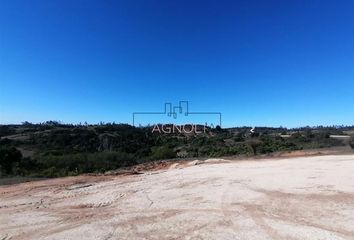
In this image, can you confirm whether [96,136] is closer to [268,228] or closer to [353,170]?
[353,170]

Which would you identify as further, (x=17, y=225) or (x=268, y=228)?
(x=17, y=225)

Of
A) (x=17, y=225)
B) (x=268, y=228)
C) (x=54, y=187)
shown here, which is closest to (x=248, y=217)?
(x=268, y=228)

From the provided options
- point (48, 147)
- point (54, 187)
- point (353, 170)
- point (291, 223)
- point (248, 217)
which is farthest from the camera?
point (48, 147)

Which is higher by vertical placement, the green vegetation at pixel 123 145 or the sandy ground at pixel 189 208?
the green vegetation at pixel 123 145

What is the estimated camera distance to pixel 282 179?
15.7 meters

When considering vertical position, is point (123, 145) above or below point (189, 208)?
above

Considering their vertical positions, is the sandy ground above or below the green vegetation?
below

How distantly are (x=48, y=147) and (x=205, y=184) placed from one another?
40565mm

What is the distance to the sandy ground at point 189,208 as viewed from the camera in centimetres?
837

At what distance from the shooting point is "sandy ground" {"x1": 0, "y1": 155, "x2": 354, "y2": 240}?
8367 millimetres

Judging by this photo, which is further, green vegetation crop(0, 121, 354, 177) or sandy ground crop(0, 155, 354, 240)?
green vegetation crop(0, 121, 354, 177)

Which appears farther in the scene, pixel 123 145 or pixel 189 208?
pixel 123 145

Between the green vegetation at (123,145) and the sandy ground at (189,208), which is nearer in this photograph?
the sandy ground at (189,208)

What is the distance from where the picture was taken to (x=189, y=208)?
35.0ft
